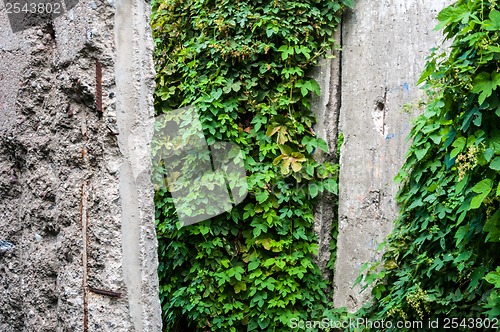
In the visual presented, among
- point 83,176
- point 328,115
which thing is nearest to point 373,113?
point 328,115

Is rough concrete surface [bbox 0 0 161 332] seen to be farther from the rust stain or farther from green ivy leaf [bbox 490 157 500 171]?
green ivy leaf [bbox 490 157 500 171]

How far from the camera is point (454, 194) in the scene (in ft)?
10.3

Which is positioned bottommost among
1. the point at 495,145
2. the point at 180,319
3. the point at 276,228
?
the point at 180,319

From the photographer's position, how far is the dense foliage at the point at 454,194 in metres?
2.27

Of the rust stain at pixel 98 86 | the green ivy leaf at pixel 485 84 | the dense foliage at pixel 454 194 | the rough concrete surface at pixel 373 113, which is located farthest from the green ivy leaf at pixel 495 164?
the rough concrete surface at pixel 373 113

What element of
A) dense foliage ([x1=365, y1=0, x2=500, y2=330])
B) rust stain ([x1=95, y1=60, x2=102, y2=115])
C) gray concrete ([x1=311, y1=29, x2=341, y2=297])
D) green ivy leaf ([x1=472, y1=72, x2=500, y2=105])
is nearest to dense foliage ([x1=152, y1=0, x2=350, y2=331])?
gray concrete ([x1=311, y1=29, x2=341, y2=297])

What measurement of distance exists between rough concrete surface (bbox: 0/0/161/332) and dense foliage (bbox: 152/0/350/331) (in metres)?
2.11

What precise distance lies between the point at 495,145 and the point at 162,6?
3.48 metres

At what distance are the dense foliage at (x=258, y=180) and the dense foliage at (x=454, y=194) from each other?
713 millimetres

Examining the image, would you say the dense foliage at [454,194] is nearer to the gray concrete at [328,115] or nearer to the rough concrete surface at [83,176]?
the gray concrete at [328,115]

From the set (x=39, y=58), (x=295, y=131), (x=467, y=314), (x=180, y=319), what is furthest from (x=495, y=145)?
(x=180, y=319)

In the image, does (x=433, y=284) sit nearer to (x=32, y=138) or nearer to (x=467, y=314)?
(x=467, y=314)

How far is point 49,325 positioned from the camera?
2145 millimetres

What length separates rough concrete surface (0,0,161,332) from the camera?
2.02m
